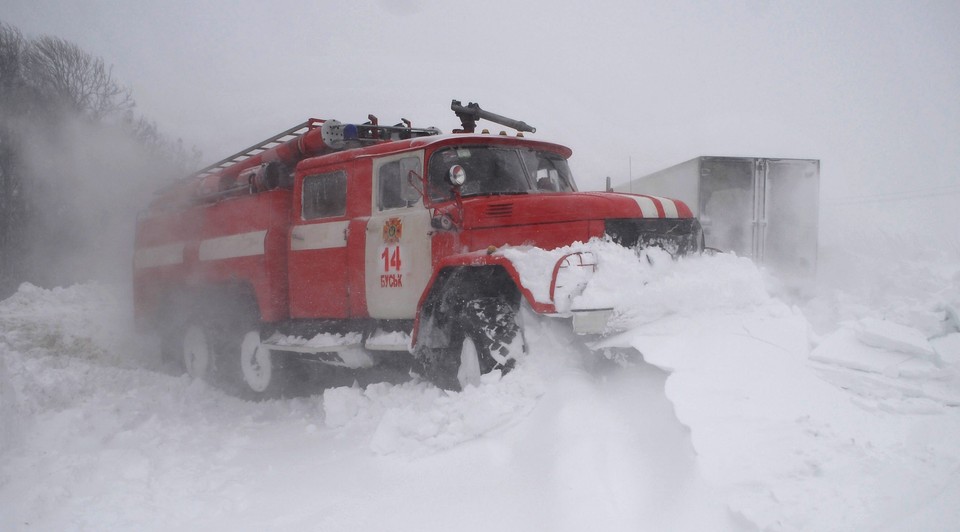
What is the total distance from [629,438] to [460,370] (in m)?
1.84

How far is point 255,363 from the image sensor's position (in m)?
7.51

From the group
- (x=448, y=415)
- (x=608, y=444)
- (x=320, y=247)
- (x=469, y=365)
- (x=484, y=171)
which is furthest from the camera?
(x=320, y=247)

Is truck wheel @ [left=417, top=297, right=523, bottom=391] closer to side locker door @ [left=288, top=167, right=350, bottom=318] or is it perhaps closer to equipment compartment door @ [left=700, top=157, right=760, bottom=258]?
side locker door @ [left=288, top=167, right=350, bottom=318]

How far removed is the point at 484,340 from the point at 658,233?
1682 mm

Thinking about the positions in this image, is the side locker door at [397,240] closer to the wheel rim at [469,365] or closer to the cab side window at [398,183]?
the cab side window at [398,183]

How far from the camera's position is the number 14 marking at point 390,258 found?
5777 millimetres

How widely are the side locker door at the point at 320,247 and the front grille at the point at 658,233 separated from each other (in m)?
2.83

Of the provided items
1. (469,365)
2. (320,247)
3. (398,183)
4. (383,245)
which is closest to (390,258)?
(383,245)

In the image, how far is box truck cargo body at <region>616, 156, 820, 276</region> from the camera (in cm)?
1139

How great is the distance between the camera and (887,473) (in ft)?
9.45

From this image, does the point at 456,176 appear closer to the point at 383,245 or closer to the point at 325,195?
the point at 383,245

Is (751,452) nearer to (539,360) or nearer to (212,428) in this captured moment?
(539,360)


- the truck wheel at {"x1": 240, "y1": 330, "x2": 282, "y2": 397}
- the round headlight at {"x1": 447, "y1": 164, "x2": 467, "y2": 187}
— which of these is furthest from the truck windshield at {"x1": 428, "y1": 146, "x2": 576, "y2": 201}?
the truck wheel at {"x1": 240, "y1": 330, "x2": 282, "y2": 397}

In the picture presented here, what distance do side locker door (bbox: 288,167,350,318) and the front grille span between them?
2.83 m
